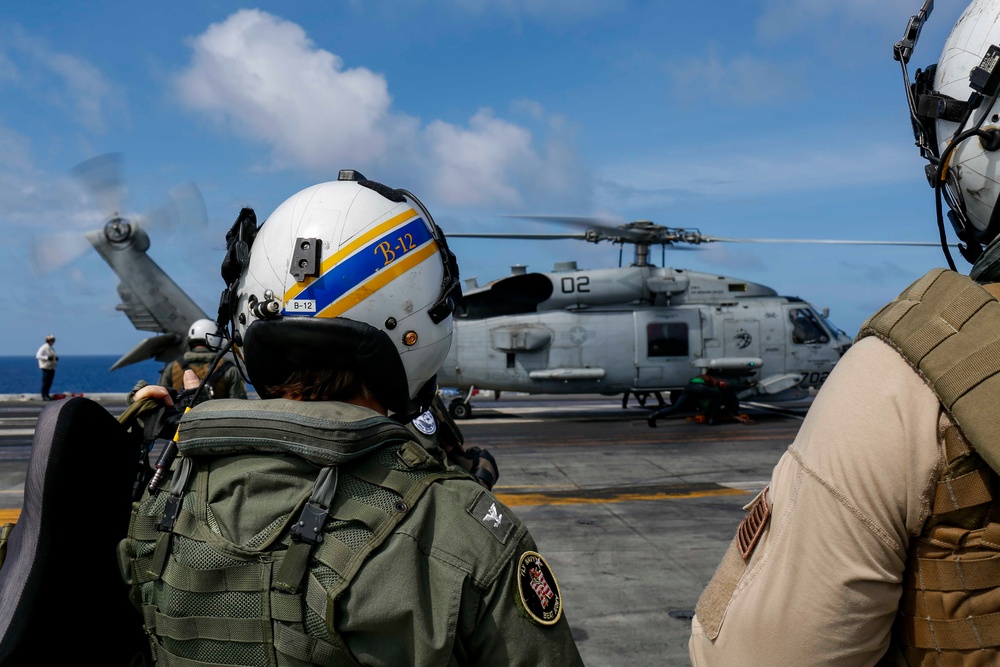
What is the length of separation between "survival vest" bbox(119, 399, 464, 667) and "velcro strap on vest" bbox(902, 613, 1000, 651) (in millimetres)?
855

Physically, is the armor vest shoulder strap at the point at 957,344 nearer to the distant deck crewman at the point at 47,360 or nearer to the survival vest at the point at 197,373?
the survival vest at the point at 197,373

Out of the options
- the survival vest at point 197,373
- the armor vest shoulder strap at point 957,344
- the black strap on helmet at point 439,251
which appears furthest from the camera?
the survival vest at point 197,373

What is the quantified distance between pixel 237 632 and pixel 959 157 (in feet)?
5.39

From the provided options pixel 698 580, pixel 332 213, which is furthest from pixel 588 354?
pixel 332 213

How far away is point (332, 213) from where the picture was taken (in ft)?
6.26

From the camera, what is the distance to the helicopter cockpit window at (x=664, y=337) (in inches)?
594

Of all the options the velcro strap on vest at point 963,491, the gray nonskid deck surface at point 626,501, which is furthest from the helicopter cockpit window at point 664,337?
the velcro strap on vest at point 963,491

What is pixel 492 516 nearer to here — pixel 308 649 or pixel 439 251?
pixel 308 649

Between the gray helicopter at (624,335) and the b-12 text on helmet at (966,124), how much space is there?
13144 mm

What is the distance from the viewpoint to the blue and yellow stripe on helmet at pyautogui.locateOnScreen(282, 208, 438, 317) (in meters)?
1.84

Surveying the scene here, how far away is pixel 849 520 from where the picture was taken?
117 centimetres

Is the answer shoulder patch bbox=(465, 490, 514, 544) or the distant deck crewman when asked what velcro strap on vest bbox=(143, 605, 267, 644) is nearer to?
shoulder patch bbox=(465, 490, 514, 544)

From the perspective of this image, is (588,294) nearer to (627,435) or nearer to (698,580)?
(627,435)

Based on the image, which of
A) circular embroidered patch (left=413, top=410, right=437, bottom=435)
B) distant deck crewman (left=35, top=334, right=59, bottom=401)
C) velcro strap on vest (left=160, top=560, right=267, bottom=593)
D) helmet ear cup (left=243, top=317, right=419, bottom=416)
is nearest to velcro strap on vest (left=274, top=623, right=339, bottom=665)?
velcro strap on vest (left=160, top=560, right=267, bottom=593)
